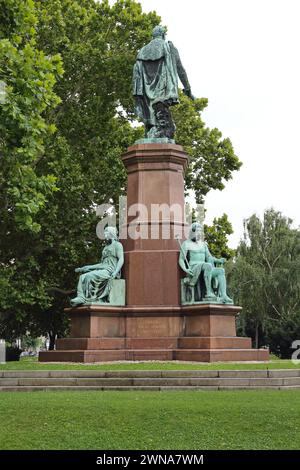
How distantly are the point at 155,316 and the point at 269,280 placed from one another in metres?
25.8

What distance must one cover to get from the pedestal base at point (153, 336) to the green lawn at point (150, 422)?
452 centimetres

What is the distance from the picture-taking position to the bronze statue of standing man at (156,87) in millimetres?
18000

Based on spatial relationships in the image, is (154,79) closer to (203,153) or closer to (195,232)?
(195,232)

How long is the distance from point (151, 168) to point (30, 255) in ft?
35.5

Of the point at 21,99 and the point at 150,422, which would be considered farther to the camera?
the point at 21,99

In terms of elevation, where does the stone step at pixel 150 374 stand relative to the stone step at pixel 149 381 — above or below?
above

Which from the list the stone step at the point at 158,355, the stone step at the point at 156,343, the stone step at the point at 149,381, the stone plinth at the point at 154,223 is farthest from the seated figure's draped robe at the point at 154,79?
the stone step at the point at 149,381

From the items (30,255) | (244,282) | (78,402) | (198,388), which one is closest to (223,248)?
(30,255)

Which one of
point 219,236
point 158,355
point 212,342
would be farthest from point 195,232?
point 219,236

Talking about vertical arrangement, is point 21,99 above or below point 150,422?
above

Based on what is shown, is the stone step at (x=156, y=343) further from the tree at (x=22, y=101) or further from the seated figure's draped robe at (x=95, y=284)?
the tree at (x=22, y=101)

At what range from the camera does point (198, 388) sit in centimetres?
1106

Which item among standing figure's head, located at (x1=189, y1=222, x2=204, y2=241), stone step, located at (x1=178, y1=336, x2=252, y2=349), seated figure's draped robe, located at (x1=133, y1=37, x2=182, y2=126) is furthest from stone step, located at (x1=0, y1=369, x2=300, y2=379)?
seated figure's draped robe, located at (x1=133, y1=37, x2=182, y2=126)

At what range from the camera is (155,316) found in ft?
50.1
